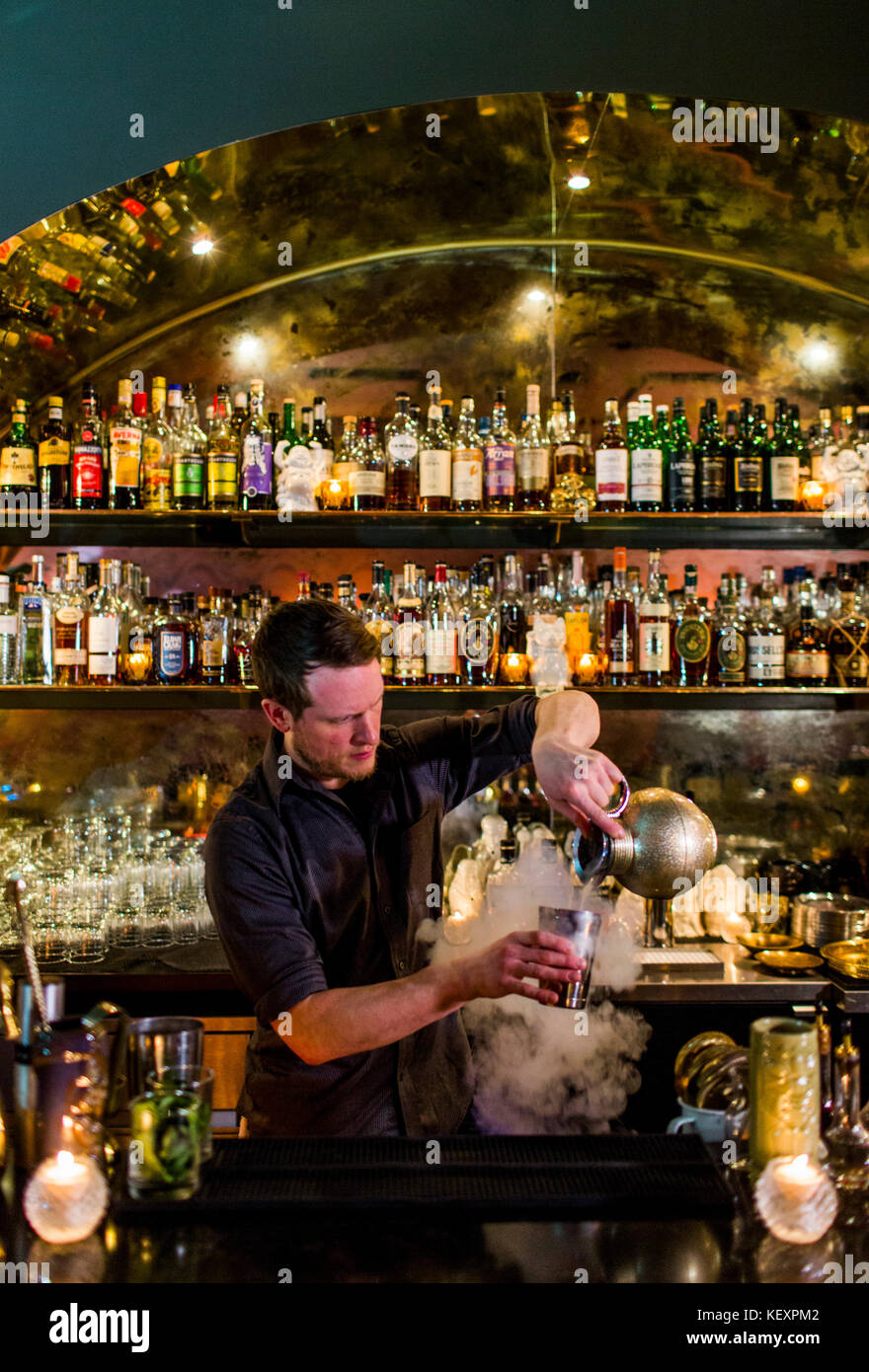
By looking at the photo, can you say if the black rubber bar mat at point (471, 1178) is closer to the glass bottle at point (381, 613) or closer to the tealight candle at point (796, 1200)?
the tealight candle at point (796, 1200)

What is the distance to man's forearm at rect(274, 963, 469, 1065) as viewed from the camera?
1.39 metres

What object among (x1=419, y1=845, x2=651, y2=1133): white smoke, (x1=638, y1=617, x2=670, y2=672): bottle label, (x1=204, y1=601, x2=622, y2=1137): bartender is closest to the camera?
(x1=204, y1=601, x2=622, y2=1137): bartender

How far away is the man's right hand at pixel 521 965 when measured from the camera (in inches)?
47.3

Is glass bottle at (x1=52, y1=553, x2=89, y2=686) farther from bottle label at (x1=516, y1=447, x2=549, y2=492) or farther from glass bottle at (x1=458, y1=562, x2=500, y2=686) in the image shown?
bottle label at (x1=516, y1=447, x2=549, y2=492)

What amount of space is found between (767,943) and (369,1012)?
5.89 ft

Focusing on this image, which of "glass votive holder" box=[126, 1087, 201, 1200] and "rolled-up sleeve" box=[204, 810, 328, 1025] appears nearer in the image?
"glass votive holder" box=[126, 1087, 201, 1200]

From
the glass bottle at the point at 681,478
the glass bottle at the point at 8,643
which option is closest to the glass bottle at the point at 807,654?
the glass bottle at the point at 681,478

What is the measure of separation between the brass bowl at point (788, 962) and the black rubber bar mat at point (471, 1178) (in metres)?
1.51

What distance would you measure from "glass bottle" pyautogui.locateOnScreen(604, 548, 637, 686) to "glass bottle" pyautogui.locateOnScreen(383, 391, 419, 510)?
601mm

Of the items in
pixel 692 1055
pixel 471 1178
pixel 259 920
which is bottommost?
pixel 471 1178

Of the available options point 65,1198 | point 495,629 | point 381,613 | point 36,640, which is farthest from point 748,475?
point 65,1198

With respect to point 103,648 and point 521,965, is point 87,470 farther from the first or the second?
point 521,965

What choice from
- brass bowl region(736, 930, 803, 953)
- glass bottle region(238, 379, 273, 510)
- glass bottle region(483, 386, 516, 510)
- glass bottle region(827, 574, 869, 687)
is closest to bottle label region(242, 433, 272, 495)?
glass bottle region(238, 379, 273, 510)

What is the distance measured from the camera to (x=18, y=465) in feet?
9.78
